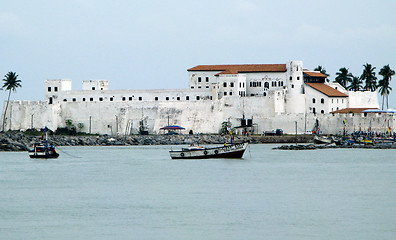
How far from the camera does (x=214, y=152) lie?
5203cm

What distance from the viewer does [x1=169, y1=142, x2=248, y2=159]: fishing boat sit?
5206 cm

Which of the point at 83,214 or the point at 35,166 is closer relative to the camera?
the point at 83,214

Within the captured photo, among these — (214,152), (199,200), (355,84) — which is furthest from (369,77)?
(199,200)

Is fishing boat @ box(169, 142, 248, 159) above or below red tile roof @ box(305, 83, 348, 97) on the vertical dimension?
below

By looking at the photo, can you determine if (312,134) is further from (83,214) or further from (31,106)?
(83,214)

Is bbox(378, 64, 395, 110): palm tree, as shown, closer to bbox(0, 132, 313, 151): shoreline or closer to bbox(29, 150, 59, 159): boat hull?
bbox(0, 132, 313, 151): shoreline

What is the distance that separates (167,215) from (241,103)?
57.9m

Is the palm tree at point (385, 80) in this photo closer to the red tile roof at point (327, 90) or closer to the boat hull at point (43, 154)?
the red tile roof at point (327, 90)

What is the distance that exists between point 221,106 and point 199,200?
53777mm

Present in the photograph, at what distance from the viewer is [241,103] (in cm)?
8406

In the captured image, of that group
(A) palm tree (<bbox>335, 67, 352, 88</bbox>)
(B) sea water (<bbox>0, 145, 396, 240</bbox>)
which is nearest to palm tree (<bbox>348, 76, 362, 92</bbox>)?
(A) palm tree (<bbox>335, 67, 352, 88</bbox>)

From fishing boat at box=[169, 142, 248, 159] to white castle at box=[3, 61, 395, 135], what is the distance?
99.0 ft

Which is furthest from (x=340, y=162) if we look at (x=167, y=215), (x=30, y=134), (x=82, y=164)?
(x=30, y=134)

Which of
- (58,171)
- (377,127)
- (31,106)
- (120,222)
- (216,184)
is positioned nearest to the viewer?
(120,222)
